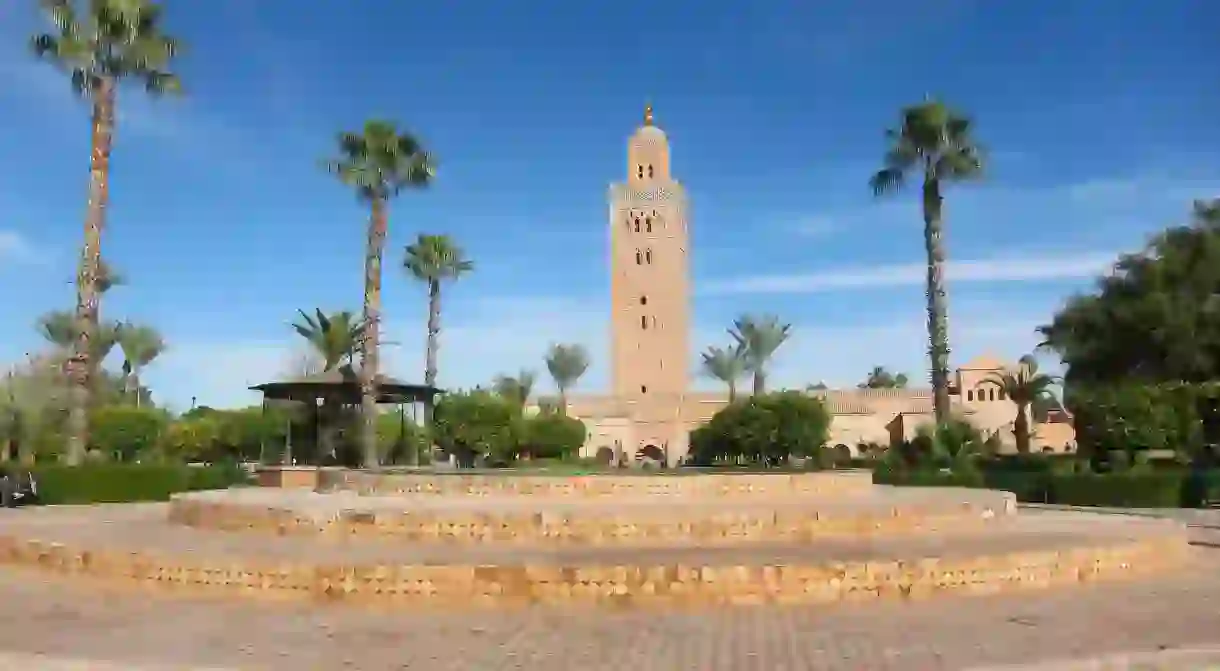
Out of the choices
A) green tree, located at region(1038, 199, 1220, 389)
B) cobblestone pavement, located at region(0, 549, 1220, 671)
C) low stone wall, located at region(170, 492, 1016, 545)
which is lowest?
cobblestone pavement, located at region(0, 549, 1220, 671)

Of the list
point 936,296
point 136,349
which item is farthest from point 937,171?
point 136,349

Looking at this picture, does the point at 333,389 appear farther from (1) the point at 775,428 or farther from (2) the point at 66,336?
(2) the point at 66,336

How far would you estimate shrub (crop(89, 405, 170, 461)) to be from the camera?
3425 cm

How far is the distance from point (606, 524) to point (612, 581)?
203 cm

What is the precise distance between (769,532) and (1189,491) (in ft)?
49.0

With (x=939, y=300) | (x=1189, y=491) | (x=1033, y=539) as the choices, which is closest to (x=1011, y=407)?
(x=939, y=300)

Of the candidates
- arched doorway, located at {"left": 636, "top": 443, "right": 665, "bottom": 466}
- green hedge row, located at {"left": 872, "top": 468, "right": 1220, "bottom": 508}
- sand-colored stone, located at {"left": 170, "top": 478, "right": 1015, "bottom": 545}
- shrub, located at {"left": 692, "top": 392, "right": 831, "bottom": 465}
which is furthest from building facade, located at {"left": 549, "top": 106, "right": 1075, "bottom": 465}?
sand-colored stone, located at {"left": 170, "top": 478, "right": 1015, "bottom": 545}

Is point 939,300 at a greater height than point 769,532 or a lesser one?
greater

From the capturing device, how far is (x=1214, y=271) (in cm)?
3067

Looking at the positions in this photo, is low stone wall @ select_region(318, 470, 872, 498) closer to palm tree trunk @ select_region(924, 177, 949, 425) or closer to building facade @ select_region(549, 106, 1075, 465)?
palm tree trunk @ select_region(924, 177, 949, 425)

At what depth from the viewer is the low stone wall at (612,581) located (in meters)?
7.54

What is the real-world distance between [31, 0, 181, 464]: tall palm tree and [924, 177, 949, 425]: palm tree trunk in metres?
21.5

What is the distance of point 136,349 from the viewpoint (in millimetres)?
60969

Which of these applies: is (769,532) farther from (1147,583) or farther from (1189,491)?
(1189,491)
